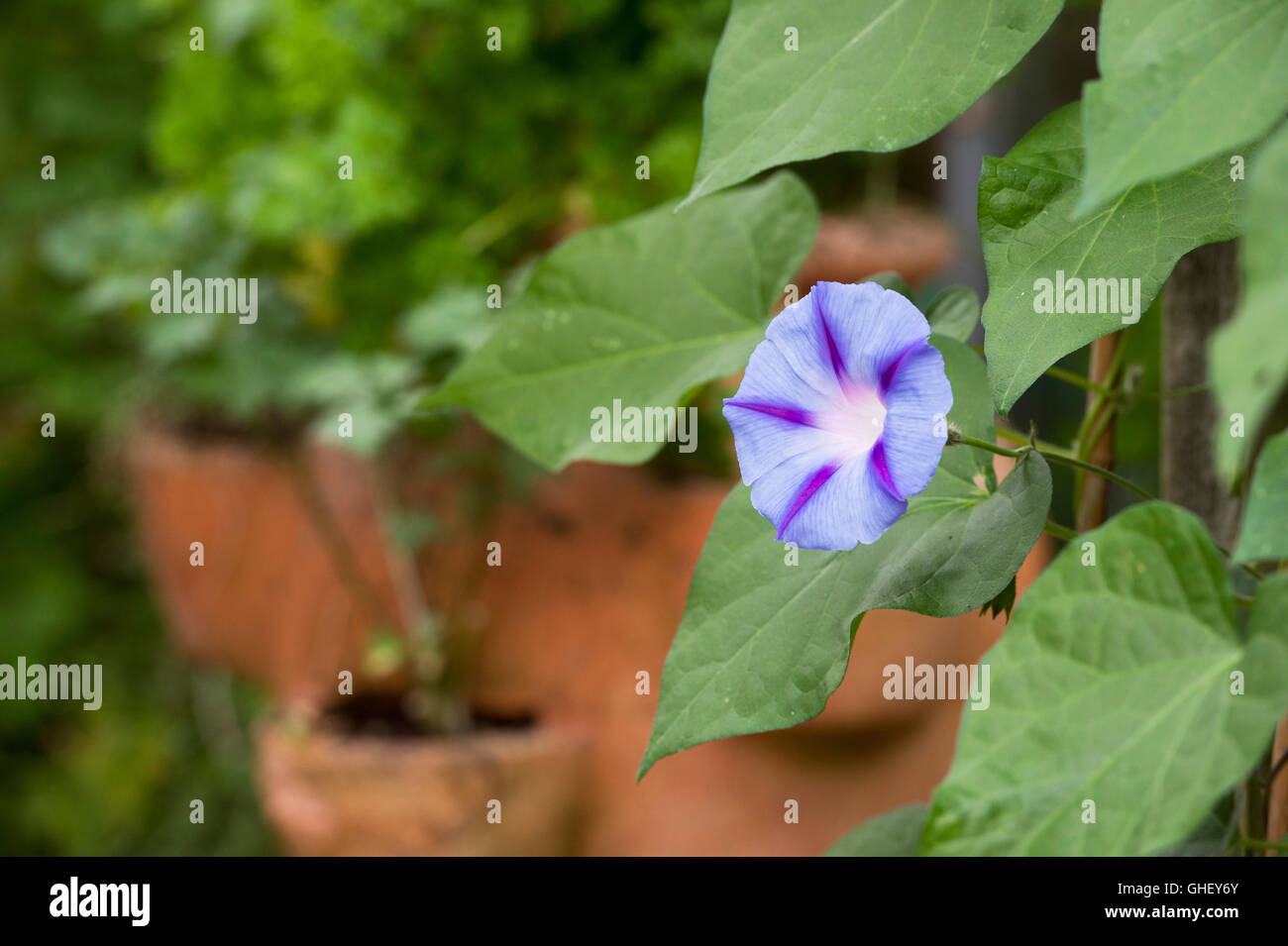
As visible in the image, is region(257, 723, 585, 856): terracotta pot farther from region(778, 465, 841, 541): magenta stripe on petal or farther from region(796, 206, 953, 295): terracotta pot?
region(778, 465, 841, 541): magenta stripe on petal

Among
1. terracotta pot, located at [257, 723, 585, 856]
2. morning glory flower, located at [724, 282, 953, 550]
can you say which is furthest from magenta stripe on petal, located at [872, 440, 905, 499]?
terracotta pot, located at [257, 723, 585, 856]

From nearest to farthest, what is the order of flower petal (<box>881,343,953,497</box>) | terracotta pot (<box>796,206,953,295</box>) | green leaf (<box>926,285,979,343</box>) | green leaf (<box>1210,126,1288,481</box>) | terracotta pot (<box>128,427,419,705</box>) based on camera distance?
green leaf (<box>1210,126,1288,481</box>) < flower petal (<box>881,343,953,497</box>) < green leaf (<box>926,285,979,343</box>) < terracotta pot (<box>796,206,953,295</box>) < terracotta pot (<box>128,427,419,705</box>)

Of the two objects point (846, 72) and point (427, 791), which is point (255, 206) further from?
point (846, 72)

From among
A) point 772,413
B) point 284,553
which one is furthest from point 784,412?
point 284,553

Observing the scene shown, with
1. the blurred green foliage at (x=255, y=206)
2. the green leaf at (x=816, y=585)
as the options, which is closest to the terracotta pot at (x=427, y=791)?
the blurred green foliage at (x=255, y=206)
